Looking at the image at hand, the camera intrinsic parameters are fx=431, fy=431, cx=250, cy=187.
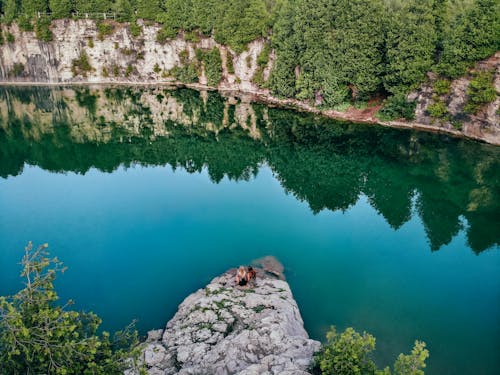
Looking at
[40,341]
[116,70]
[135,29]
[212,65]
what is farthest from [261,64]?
[40,341]

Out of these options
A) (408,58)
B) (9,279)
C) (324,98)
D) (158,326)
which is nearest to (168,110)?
(324,98)

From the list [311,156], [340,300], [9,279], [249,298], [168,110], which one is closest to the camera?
[249,298]

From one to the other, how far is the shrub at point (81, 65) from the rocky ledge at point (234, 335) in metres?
80.1

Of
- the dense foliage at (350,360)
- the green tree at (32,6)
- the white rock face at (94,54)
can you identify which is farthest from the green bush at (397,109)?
the green tree at (32,6)

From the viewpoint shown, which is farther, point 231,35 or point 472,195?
point 231,35

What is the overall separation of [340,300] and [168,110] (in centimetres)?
5563

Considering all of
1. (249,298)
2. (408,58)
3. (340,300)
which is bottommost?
(340,300)

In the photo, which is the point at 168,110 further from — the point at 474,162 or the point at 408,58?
the point at 474,162

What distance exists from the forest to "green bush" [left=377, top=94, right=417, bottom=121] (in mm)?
160

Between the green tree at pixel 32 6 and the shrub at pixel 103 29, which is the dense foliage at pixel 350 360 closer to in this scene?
the shrub at pixel 103 29

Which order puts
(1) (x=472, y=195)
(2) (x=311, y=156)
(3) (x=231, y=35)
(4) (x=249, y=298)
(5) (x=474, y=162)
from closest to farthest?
(4) (x=249, y=298), (1) (x=472, y=195), (5) (x=474, y=162), (2) (x=311, y=156), (3) (x=231, y=35)

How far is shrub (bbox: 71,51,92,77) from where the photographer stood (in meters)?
93.6

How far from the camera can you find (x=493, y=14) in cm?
4966

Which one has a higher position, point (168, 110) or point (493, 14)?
point (493, 14)
